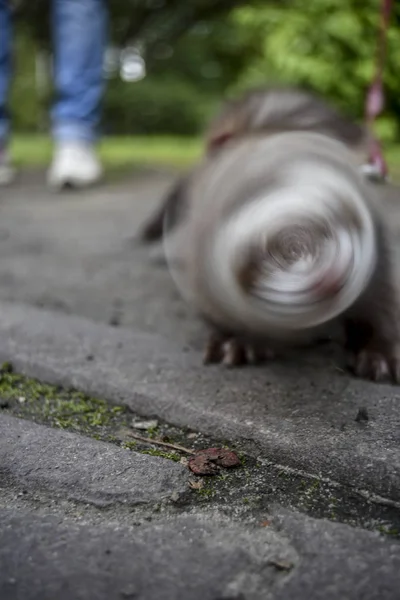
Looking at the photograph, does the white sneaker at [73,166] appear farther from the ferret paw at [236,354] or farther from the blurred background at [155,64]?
the blurred background at [155,64]

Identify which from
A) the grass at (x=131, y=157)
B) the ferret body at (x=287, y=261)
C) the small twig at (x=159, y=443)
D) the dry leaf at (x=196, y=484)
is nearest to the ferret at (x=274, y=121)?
the ferret body at (x=287, y=261)

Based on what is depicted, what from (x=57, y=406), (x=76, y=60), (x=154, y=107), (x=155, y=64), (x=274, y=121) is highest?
(x=274, y=121)

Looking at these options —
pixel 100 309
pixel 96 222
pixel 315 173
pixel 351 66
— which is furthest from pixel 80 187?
pixel 315 173

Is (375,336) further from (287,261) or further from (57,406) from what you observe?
(57,406)

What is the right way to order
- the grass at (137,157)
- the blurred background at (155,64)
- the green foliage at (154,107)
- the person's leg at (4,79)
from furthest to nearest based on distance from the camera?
the green foliage at (154,107), the blurred background at (155,64), the grass at (137,157), the person's leg at (4,79)

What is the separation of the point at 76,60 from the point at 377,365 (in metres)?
3.21

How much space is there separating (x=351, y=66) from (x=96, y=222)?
3.55 metres

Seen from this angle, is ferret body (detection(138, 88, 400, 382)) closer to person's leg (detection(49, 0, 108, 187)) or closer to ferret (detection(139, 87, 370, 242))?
ferret (detection(139, 87, 370, 242))

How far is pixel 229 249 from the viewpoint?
134 cm

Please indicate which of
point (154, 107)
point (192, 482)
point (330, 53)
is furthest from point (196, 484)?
point (154, 107)

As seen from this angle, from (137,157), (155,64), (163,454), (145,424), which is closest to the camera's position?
(163,454)

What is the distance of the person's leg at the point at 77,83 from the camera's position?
14.0 ft

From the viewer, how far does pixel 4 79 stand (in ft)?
15.3

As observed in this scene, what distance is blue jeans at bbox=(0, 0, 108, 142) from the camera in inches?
167
